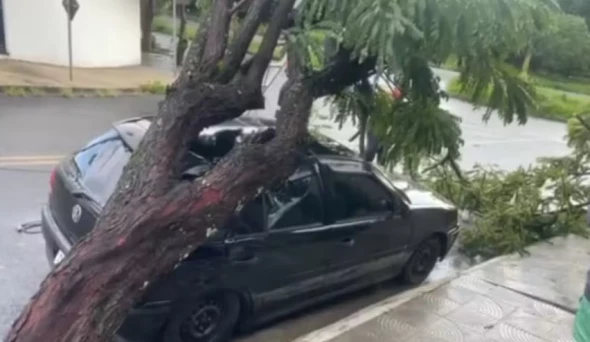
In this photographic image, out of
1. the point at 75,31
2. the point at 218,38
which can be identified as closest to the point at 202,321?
the point at 218,38

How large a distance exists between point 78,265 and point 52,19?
1381cm

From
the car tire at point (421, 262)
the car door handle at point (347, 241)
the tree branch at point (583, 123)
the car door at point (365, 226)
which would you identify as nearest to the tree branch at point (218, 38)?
the car door at point (365, 226)

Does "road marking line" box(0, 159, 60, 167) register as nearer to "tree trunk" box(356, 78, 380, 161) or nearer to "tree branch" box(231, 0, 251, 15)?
"tree trunk" box(356, 78, 380, 161)

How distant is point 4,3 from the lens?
15797mm

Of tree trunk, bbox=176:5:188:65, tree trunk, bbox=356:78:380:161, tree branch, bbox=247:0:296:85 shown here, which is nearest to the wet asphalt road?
tree trunk, bbox=356:78:380:161

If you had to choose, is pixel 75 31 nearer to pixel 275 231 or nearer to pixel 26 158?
pixel 26 158

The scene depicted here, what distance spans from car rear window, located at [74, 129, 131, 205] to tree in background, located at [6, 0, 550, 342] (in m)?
0.56

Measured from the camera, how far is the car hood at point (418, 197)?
6.45 metres

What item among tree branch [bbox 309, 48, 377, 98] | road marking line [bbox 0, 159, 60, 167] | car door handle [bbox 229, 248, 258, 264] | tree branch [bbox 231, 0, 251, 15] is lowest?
road marking line [bbox 0, 159, 60, 167]

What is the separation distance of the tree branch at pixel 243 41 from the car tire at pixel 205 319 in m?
1.58

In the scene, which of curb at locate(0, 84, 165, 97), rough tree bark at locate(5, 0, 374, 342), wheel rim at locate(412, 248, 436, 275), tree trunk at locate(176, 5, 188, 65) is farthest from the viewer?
tree trunk at locate(176, 5, 188, 65)

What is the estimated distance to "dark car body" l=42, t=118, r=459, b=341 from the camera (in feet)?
15.3

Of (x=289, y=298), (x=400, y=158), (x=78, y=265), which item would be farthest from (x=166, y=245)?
(x=400, y=158)

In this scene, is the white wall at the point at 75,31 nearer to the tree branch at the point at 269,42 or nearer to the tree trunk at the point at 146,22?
the tree trunk at the point at 146,22
